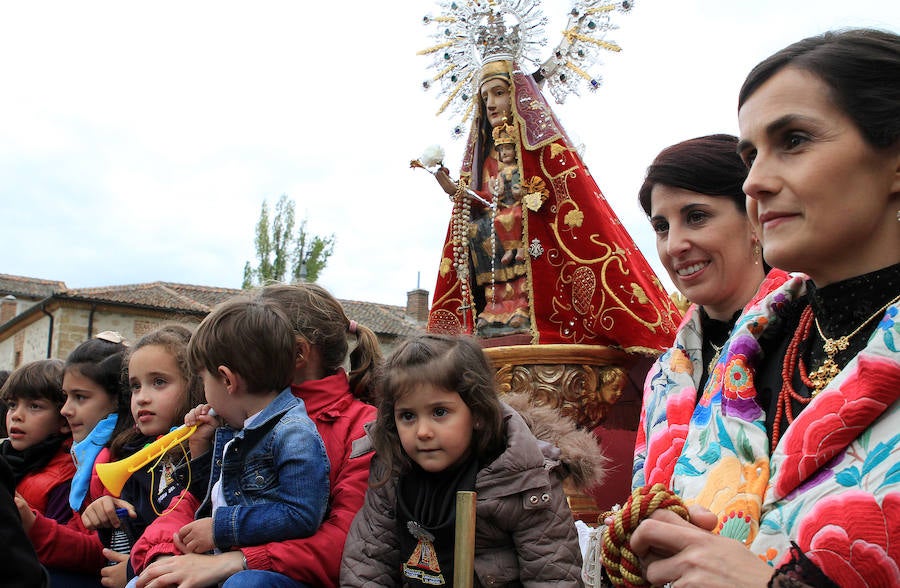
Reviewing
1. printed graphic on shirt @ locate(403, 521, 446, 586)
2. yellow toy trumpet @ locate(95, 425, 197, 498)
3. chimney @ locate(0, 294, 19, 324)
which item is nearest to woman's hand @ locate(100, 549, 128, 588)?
yellow toy trumpet @ locate(95, 425, 197, 498)

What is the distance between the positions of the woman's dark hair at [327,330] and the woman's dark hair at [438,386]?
47cm

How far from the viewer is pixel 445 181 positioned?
16.2 ft

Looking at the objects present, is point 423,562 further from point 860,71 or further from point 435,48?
point 435,48

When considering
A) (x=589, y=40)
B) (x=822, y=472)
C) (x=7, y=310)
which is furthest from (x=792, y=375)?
(x=7, y=310)

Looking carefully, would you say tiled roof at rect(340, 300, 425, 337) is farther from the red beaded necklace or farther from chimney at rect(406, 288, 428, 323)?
the red beaded necklace

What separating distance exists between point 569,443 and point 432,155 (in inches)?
100

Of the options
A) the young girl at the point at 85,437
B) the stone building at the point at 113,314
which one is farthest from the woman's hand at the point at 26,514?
the stone building at the point at 113,314

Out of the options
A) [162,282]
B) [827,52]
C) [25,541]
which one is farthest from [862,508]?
[162,282]

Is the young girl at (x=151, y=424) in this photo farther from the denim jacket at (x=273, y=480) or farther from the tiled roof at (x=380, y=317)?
the tiled roof at (x=380, y=317)

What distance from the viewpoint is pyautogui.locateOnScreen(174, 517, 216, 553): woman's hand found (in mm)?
2508

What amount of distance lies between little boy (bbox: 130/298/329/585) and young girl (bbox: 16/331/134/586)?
58 cm

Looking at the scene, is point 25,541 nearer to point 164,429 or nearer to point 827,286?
point 164,429

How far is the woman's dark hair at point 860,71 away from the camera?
1.35 m

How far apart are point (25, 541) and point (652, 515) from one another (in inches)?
58.9
